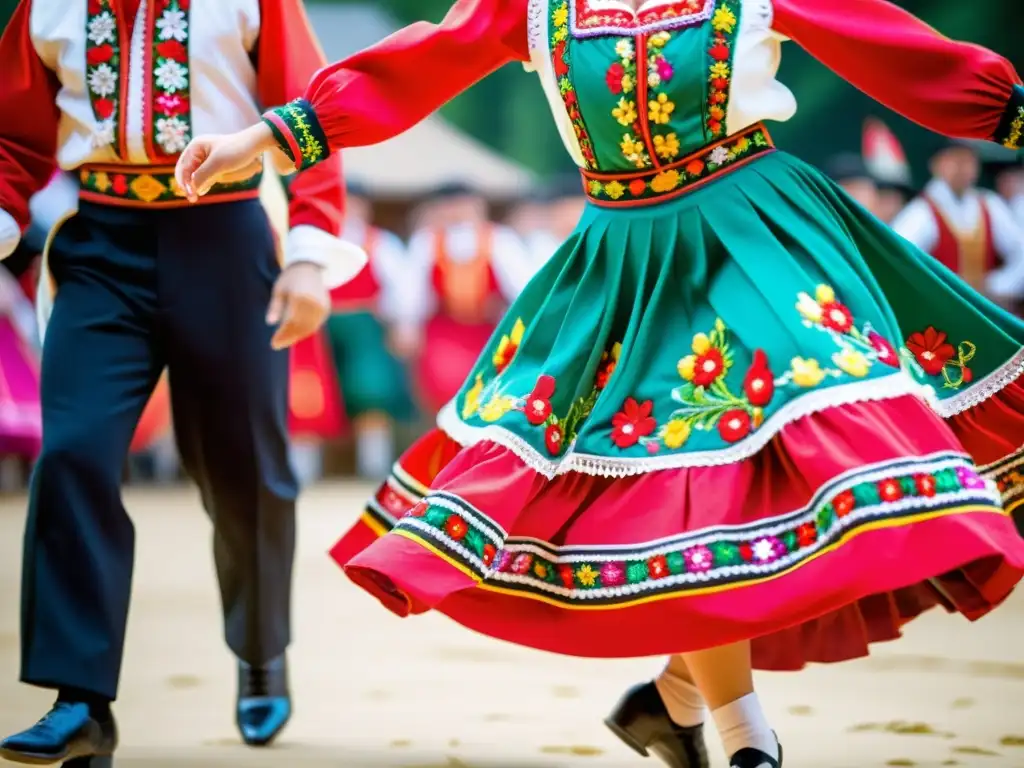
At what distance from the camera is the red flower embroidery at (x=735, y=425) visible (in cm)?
193

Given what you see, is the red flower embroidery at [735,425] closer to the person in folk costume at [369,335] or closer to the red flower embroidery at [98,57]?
the red flower embroidery at [98,57]

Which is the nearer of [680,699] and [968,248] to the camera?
[680,699]

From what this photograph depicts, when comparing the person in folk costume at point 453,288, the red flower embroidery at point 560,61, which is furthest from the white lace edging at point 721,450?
the person in folk costume at point 453,288

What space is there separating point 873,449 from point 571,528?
40 centimetres

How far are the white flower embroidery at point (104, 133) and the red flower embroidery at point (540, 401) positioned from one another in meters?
0.85

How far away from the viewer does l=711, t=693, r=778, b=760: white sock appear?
2.05 m

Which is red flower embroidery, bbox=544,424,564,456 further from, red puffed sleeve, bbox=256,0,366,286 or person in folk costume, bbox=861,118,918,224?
person in folk costume, bbox=861,118,918,224

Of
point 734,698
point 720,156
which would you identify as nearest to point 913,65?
point 720,156

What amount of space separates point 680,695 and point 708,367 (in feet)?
2.02

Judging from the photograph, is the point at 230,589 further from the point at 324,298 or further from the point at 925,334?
the point at 925,334

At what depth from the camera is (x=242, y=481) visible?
266 cm

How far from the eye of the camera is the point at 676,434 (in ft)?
6.44

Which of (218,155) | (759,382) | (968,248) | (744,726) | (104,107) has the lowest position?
(744,726)

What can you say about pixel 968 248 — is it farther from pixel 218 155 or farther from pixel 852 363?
pixel 218 155
